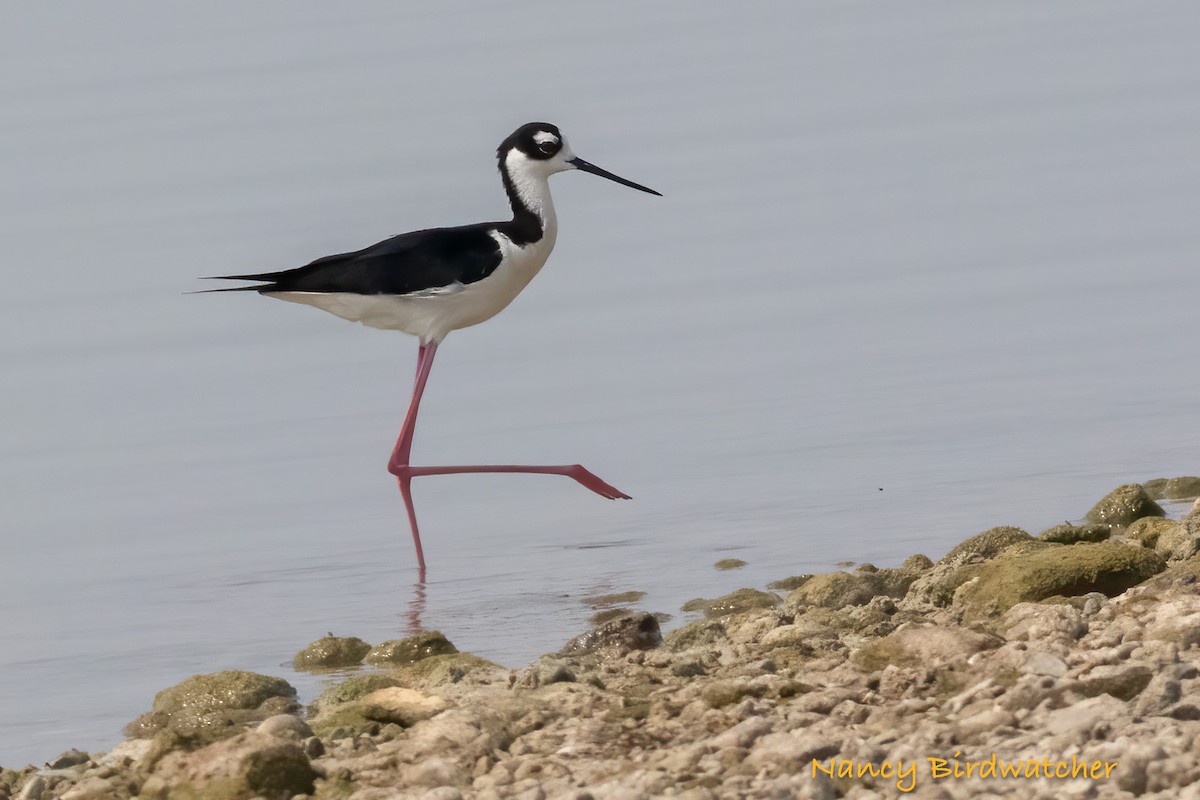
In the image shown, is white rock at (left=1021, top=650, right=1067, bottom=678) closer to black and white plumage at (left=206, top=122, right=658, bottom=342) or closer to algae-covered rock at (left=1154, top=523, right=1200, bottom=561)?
algae-covered rock at (left=1154, top=523, right=1200, bottom=561)

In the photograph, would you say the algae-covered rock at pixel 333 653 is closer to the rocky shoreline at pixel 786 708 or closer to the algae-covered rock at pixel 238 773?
the rocky shoreline at pixel 786 708

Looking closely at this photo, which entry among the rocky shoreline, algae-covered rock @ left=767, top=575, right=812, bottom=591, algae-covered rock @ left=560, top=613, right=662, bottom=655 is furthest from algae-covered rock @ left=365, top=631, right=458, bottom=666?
algae-covered rock @ left=767, top=575, right=812, bottom=591

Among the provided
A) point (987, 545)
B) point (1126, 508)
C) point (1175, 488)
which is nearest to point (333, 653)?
point (987, 545)

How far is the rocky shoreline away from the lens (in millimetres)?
4586

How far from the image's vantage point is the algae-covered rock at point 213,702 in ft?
→ 20.3

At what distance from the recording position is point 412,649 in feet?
22.6

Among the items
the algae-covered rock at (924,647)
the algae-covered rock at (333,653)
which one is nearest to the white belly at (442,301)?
the algae-covered rock at (333,653)

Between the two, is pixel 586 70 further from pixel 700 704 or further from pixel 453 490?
pixel 700 704

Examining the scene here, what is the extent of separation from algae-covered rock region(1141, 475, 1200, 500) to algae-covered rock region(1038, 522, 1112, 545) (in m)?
1.10

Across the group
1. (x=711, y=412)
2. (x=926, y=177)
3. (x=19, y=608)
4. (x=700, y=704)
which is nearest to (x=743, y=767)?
(x=700, y=704)

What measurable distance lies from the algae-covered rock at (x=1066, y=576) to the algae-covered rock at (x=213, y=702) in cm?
204

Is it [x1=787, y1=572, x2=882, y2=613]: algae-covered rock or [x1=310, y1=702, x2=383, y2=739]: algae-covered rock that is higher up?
[x1=787, y1=572, x2=882, y2=613]: algae-covered rock

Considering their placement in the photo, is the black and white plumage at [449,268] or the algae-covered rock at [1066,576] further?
the black and white plumage at [449,268]

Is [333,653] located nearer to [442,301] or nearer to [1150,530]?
[1150,530]
